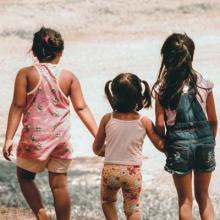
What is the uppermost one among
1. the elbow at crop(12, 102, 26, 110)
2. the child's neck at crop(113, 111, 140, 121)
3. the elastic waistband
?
the elbow at crop(12, 102, 26, 110)

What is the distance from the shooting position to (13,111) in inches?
181

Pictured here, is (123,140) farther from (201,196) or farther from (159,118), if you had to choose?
(201,196)

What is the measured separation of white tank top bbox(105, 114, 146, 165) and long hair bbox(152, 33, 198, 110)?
0.24m

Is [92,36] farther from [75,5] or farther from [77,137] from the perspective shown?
[77,137]

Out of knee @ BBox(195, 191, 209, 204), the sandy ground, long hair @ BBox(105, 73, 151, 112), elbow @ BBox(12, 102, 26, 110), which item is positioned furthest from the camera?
the sandy ground

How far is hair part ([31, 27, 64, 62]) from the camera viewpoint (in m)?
4.59

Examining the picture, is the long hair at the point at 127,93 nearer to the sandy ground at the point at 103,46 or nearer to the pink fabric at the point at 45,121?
the pink fabric at the point at 45,121

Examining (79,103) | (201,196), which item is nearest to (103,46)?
(79,103)

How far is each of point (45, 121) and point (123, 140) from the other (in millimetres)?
519

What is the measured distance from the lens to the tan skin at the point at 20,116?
15.0 feet

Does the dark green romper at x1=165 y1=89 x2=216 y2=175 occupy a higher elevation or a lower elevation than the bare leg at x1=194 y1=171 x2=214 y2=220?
higher

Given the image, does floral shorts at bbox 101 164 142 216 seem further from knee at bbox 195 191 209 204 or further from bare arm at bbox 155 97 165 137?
knee at bbox 195 191 209 204

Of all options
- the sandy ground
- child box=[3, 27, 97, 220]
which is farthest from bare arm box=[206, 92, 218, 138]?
the sandy ground

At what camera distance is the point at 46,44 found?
181 inches
